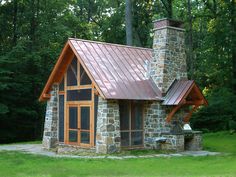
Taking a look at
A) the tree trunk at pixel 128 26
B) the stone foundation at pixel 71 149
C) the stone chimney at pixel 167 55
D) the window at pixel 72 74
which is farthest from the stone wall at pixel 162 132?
the tree trunk at pixel 128 26

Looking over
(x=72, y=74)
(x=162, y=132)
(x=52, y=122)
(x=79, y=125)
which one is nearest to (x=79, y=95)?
(x=72, y=74)

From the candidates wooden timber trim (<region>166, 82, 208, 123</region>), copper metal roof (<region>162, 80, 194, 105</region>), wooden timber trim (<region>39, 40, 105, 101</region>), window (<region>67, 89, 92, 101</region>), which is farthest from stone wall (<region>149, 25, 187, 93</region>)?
wooden timber trim (<region>39, 40, 105, 101</region>)

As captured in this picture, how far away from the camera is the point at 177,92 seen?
54.4ft

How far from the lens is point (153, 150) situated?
53.1 ft

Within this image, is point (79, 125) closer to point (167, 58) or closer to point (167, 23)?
point (167, 58)

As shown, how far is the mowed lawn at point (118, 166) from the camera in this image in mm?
10656

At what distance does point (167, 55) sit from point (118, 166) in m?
6.38

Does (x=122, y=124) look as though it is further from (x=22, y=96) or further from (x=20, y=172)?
(x=22, y=96)

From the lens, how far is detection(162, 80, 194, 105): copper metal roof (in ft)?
53.1

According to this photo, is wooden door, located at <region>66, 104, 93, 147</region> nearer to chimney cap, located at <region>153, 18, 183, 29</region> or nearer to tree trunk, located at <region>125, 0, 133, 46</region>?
chimney cap, located at <region>153, 18, 183, 29</region>

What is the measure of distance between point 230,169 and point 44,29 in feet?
67.2

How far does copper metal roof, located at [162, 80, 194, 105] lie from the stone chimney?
0.22 metres

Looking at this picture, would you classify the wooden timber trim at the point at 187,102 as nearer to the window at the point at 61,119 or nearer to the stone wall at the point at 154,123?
the stone wall at the point at 154,123

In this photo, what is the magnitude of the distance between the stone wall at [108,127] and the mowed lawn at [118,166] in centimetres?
165
